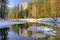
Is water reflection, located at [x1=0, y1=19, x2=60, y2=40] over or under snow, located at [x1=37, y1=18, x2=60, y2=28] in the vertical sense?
under

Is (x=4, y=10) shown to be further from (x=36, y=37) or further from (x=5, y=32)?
(x=36, y=37)

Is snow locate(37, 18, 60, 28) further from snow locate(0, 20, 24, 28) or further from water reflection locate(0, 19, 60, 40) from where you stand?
snow locate(0, 20, 24, 28)

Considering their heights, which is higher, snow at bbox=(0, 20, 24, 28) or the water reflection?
snow at bbox=(0, 20, 24, 28)

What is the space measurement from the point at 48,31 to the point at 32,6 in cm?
42

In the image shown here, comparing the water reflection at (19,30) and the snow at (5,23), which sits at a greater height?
the snow at (5,23)

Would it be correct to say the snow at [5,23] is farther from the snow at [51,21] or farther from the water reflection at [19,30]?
the snow at [51,21]

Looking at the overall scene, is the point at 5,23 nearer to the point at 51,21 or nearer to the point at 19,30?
the point at 19,30

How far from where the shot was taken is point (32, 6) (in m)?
2.14

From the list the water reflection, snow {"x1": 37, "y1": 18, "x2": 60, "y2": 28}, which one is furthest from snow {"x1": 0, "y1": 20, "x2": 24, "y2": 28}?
snow {"x1": 37, "y1": 18, "x2": 60, "y2": 28}

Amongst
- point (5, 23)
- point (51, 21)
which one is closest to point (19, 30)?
point (5, 23)

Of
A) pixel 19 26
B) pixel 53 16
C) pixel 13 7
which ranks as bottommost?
pixel 19 26

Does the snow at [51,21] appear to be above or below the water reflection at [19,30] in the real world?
above

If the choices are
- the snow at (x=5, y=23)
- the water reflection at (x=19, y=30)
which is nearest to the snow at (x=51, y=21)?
the water reflection at (x=19, y=30)

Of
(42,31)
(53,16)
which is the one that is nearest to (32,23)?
(42,31)
